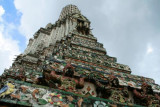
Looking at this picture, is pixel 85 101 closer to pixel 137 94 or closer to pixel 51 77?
A: pixel 51 77

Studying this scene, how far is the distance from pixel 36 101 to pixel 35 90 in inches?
12.2

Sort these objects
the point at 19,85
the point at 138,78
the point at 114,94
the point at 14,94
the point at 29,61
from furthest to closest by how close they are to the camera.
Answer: the point at 29,61 → the point at 138,78 → the point at 114,94 → the point at 19,85 → the point at 14,94

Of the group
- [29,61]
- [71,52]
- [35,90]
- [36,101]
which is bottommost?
[36,101]

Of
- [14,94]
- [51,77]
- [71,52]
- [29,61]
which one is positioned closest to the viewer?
[14,94]

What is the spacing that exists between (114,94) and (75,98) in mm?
1423

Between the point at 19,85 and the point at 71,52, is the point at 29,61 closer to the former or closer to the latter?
the point at 71,52

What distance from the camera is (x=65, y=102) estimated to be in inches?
145

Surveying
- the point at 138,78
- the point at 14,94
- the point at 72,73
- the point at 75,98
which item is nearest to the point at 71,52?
the point at 72,73

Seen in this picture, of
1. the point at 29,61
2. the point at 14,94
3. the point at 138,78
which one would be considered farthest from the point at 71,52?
the point at 29,61

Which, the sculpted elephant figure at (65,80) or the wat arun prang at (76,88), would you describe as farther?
the sculpted elephant figure at (65,80)

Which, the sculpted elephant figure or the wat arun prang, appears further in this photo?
the sculpted elephant figure

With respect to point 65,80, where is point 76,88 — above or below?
below

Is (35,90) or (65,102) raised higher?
(35,90)

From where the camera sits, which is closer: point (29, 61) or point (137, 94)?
point (137, 94)
